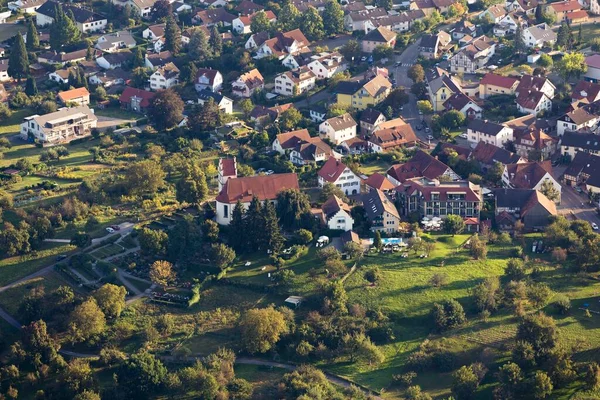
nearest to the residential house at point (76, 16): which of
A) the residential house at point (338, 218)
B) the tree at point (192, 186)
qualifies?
the tree at point (192, 186)

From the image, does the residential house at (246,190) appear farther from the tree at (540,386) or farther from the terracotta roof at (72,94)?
the terracotta roof at (72,94)

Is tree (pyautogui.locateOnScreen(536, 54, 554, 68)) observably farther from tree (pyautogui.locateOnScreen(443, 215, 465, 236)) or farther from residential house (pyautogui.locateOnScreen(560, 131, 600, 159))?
tree (pyautogui.locateOnScreen(443, 215, 465, 236))

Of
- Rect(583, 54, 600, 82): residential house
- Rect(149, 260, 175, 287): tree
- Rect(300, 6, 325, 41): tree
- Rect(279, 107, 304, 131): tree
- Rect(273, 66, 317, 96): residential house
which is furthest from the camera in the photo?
Rect(300, 6, 325, 41): tree

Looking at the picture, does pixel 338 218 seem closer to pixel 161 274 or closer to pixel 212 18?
pixel 161 274

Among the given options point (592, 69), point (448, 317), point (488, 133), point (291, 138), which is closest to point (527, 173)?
point (488, 133)

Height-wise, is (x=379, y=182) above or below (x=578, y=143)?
above

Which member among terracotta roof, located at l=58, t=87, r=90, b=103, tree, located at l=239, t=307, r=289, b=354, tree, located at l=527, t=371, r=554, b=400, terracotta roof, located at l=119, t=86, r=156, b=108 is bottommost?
tree, located at l=527, t=371, r=554, b=400

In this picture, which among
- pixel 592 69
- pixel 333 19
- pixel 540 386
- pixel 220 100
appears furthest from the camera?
pixel 333 19

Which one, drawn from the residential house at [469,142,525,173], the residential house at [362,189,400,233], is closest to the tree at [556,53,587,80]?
the residential house at [469,142,525,173]
